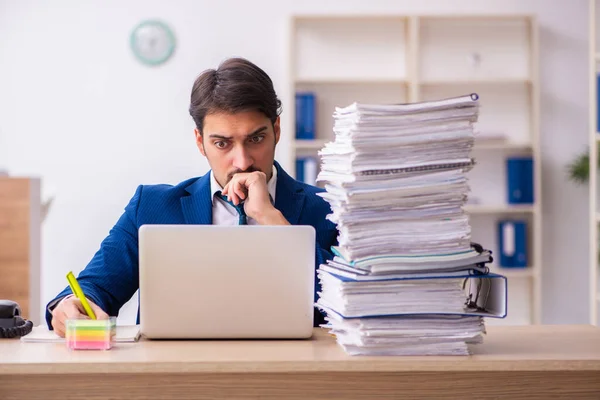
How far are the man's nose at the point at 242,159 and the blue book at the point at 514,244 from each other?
3.33 meters

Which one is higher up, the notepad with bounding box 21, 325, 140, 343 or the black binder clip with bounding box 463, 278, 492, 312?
the black binder clip with bounding box 463, 278, 492, 312

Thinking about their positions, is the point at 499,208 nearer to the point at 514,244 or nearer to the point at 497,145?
the point at 514,244

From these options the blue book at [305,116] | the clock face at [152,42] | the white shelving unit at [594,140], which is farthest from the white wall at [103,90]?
the white shelving unit at [594,140]

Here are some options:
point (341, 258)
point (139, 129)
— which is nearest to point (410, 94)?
point (139, 129)

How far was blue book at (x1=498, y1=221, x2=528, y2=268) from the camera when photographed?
5.21 metres

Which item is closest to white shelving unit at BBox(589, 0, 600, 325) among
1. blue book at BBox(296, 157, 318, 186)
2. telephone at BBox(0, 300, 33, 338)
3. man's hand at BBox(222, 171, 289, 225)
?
blue book at BBox(296, 157, 318, 186)

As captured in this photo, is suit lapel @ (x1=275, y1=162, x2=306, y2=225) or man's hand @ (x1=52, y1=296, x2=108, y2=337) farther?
suit lapel @ (x1=275, y1=162, x2=306, y2=225)

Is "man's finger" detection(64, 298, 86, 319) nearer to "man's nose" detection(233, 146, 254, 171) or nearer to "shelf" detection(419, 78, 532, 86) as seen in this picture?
"man's nose" detection(233, 146, 254, 171)

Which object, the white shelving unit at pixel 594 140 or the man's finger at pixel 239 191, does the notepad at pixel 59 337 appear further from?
the white shelving unit at pixel 594 140

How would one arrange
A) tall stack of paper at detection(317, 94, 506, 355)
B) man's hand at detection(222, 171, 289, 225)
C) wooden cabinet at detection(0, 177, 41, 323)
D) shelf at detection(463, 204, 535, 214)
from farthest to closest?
shelf at detection(463, 204, 535, 214)
wooden cabinet at detection(0, 177, 41, 323)
man's hand at detection(222, 171, 289, 225)
tall stack of paper at detection(317, 94, 506, 355)

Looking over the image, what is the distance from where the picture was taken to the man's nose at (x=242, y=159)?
217 cm

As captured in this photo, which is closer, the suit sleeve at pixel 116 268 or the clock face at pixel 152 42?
the suit sleeve at pixel 116 268

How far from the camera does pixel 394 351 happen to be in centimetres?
151

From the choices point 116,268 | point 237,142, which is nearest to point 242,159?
point 237,142
